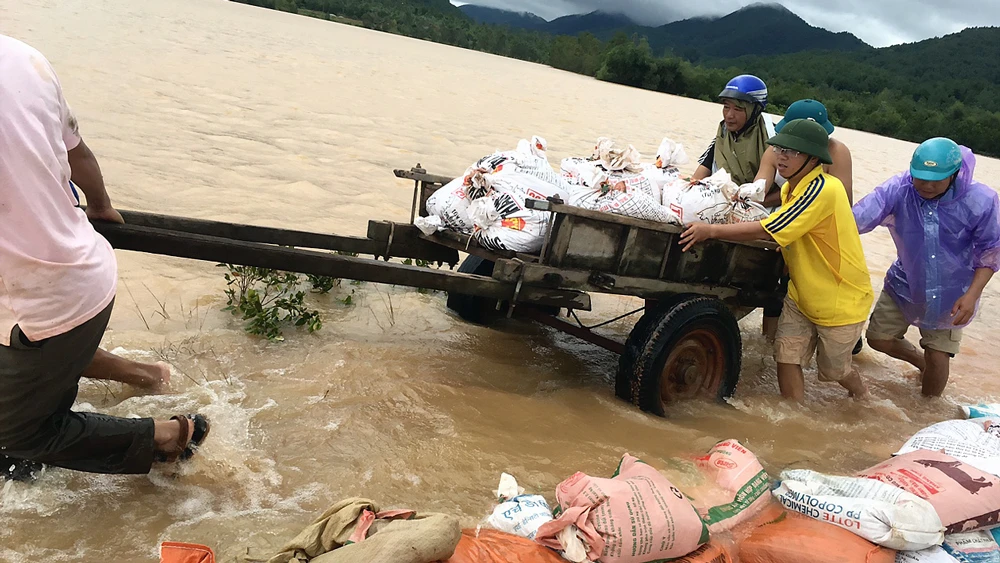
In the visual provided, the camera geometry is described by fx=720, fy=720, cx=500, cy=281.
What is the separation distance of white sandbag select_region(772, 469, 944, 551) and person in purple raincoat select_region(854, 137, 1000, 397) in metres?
2.01

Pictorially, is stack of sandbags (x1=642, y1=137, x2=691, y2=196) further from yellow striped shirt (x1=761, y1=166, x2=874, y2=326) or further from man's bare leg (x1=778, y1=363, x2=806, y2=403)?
man's bare leg (x1=778, y1=363, x2=806, y2=403)

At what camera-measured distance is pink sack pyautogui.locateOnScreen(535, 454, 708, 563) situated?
2.43 meters

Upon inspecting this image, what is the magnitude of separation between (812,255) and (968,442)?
1.23m

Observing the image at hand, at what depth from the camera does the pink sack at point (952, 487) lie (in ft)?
9.39

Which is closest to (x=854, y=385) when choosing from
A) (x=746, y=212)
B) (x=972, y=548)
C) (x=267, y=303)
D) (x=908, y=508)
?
(x=746, y=212)

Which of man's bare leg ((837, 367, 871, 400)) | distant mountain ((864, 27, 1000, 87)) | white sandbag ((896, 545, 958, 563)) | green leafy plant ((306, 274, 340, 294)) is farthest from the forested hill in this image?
white sandbag ((896, 545, 958, 563))

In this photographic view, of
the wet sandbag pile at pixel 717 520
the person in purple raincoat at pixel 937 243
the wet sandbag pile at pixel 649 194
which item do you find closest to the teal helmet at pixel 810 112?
the person in purple raincoat at pixel 937 243

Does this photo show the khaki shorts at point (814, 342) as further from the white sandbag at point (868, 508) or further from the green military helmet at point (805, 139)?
the white sandbag at point (868, 508)

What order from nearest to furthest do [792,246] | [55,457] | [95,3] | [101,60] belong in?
[55,457], [792,246], [101,60], [95,3]

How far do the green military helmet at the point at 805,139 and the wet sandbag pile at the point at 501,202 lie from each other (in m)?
1.20

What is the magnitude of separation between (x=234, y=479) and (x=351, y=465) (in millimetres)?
463

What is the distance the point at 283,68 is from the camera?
17672 millimetres

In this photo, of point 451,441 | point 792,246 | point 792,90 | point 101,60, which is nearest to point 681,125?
point 101,60

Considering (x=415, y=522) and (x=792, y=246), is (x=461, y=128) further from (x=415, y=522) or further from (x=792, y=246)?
(x=415, y=522)
